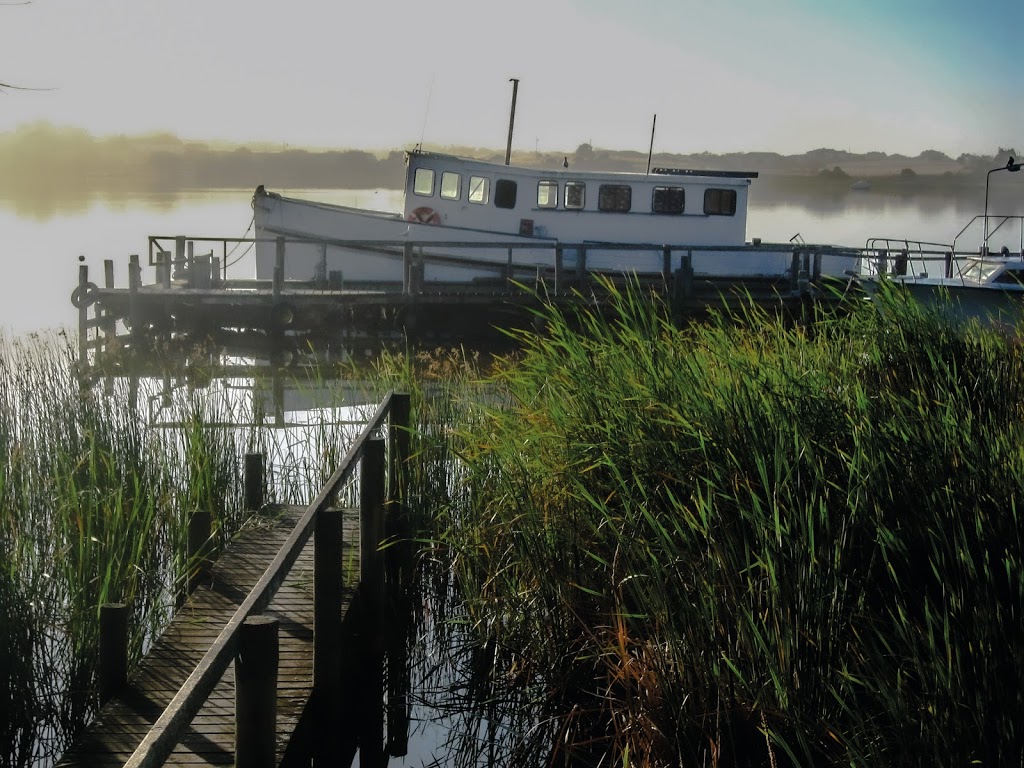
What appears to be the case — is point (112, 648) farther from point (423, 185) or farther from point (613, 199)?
point (613, 199)

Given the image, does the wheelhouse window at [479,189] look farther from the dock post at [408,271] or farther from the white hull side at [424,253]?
the dock post at [408,271]

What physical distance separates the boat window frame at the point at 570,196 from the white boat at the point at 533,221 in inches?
0.7

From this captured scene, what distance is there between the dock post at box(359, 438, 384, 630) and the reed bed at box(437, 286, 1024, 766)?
1.26ft

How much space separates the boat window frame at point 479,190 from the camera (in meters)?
20.3

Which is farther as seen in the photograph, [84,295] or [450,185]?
[450,185]

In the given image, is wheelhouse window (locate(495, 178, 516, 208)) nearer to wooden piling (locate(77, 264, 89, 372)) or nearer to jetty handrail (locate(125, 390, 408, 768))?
wooden piling (locate(77, 264, 89, 372))

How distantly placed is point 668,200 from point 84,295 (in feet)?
31.4

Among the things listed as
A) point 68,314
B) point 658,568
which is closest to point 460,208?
point 68,314

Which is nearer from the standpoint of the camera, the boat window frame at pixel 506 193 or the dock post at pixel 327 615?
the dock post at pixel 327 615

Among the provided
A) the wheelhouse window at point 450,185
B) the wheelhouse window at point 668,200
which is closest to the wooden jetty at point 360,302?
the wheelhouse window at point 450,185

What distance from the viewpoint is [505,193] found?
66.6 ft

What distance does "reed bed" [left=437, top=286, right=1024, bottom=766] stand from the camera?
3.50 m

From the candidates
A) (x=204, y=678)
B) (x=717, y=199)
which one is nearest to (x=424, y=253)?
(x=717, y=199)

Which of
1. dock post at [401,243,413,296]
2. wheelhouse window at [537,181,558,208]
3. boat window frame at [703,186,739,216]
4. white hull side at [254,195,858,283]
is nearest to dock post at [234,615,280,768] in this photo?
dock post at [401,243,413,296]
